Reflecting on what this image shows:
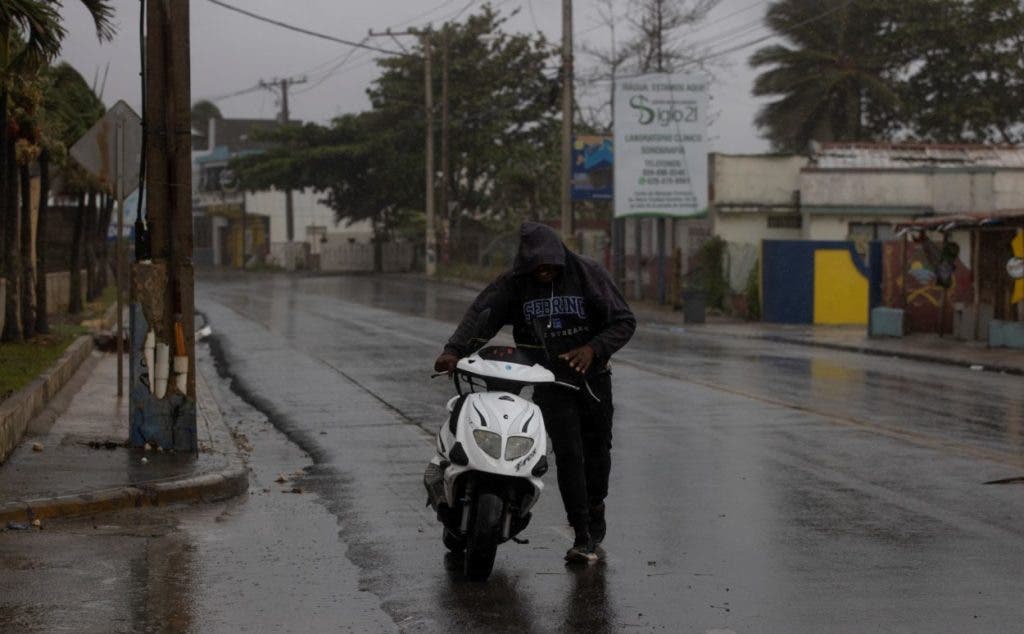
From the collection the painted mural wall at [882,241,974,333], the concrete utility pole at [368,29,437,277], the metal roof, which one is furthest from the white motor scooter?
the concrete utility pole at [368,29,437,277]

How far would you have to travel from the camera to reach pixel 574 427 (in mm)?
8234

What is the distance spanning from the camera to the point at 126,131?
16.0 meters

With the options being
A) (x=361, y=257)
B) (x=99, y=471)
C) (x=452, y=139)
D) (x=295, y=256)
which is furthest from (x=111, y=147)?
(x=295, y=256)

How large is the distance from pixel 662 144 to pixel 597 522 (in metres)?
35.0

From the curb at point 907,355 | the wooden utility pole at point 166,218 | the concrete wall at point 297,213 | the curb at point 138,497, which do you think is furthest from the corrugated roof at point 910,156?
the concrete wall at point 297,213

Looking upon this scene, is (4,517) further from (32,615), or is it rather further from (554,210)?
(554,210)

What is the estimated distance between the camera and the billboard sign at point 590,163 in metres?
52.7

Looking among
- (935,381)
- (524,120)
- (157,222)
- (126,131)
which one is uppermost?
(524,120)

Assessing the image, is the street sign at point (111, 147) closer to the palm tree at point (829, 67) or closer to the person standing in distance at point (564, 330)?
the person standing in distance at point (564, 330)

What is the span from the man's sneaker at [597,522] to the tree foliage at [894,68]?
5355 centimetres

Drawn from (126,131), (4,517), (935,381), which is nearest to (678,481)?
(4,517)

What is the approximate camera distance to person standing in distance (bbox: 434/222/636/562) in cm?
815

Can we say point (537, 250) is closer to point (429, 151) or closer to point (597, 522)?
point (597, 522)

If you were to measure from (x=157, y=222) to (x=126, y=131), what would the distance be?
156 inches
